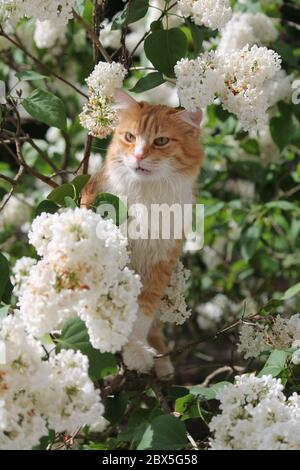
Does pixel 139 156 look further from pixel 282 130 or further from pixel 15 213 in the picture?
pixel 15 213

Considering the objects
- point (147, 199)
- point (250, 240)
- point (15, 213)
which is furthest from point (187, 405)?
point (15, 213)

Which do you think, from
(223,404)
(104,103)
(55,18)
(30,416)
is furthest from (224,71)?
(30,416)

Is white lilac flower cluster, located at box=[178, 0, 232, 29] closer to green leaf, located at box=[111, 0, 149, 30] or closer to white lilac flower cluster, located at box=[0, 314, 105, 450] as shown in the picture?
green leaf, located at box=[111, 0, 149, 30]

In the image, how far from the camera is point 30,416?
1344mm

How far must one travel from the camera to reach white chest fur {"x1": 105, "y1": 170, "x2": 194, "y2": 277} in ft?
7.53

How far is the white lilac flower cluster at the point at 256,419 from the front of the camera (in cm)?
138

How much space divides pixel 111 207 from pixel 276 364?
0.56 m

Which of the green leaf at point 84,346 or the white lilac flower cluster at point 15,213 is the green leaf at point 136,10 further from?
the white lilac flower cluster at point 15,213

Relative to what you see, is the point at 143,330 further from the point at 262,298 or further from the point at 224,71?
the point at 262,298

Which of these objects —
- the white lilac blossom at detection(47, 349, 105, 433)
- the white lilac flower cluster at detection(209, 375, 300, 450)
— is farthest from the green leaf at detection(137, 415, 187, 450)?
the white lilac blossom at detection(47, 349, 105, 433)

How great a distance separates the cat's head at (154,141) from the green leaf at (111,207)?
562mm

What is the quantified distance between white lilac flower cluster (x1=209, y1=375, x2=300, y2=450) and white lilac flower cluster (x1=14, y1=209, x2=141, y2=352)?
27cm

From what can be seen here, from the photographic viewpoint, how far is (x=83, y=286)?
4.54ft
